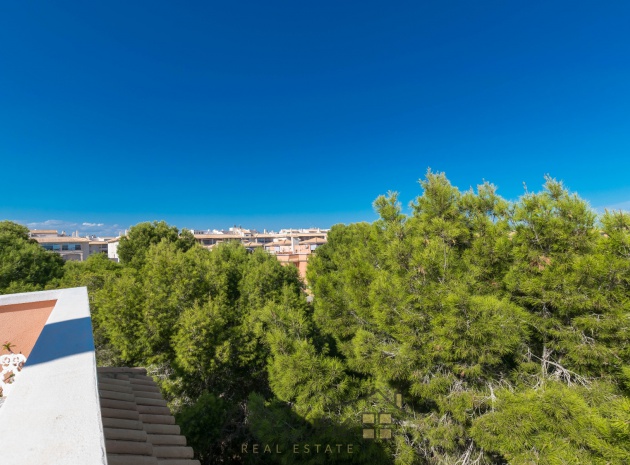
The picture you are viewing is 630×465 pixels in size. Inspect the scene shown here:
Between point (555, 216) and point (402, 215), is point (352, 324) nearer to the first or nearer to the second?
point (402, 215)

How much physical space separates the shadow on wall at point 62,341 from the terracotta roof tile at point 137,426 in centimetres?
57

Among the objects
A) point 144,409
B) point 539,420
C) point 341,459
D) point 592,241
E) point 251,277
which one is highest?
point 592,241

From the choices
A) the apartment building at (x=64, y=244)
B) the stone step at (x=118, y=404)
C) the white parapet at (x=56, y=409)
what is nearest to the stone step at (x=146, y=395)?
the stone step at (x=118, y=404)

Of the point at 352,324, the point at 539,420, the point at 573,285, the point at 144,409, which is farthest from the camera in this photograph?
the point at 352,324

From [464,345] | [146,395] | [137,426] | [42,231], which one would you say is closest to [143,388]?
[146,395]

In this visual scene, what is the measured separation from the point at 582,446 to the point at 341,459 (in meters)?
2.97

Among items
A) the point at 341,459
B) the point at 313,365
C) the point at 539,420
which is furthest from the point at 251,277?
the point at 539,420

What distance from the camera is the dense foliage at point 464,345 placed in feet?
10.9

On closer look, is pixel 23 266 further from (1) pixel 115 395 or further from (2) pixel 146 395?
(1) pixel 115 395

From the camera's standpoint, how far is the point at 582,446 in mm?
2580

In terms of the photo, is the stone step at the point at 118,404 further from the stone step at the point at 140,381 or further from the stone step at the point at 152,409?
the stone step at the point at 140,381

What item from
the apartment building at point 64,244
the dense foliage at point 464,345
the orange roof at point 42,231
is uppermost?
the orange roof at point 42,231

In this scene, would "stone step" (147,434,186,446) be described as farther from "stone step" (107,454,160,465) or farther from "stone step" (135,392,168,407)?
"stone step" (135,392,168,407)

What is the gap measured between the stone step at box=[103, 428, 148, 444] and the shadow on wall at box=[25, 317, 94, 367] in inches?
21.6
